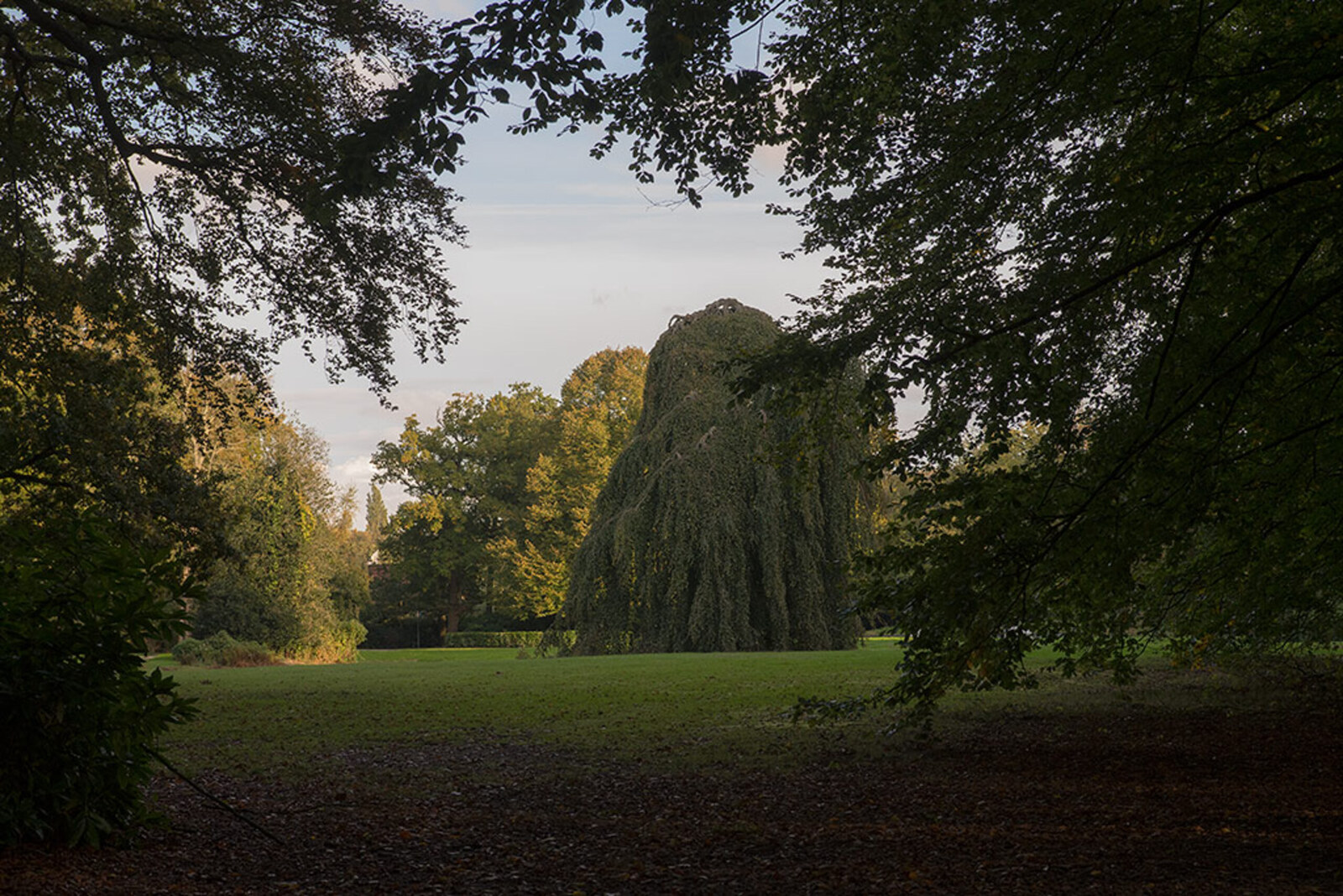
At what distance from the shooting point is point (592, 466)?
37.7 m

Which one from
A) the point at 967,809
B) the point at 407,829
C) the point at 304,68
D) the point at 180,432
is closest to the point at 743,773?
the point at 967,809

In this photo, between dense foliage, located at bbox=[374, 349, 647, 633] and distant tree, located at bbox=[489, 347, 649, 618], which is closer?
distant tree, located at bbox=[489, 347, 649, 618]

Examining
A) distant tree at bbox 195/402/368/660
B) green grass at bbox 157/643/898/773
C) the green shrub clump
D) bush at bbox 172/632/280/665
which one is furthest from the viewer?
the green shrub clump

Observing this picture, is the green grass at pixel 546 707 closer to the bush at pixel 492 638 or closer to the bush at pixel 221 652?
the bush at pixel 221 652

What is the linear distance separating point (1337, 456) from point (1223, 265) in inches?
74.2

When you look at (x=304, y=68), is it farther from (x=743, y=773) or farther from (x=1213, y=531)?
(x=1213, y=531)

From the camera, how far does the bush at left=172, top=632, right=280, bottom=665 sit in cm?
2248

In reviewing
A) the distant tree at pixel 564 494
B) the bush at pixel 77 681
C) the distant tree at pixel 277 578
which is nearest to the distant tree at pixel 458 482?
the distant tree at pixel 564 494

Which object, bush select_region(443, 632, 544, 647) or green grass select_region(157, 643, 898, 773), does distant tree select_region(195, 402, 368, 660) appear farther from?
bush select_region(443, 632, 544, 647)

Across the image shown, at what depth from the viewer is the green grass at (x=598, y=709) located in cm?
850

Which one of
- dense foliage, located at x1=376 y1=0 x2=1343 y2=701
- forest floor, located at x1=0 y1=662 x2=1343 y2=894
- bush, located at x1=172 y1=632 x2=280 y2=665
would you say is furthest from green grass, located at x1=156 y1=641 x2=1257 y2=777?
bush, located at x1=172 y1=632 x2=280 y2=665

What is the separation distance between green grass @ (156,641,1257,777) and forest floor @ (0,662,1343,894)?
0.65 m

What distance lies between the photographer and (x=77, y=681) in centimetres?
461

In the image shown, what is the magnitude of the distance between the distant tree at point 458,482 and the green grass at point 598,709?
2814cm
